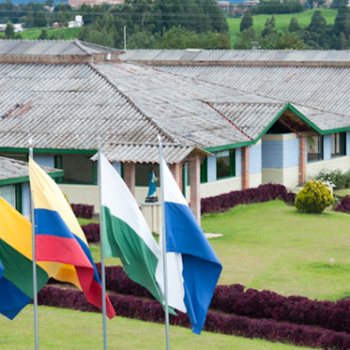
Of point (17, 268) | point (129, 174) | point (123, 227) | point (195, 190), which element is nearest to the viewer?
point (123, 227)

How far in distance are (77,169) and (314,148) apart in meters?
13.3

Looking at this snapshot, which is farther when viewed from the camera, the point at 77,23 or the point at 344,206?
the point at 77,23

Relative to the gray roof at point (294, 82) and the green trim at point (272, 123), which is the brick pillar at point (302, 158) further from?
the gray roof at point (294, 82)

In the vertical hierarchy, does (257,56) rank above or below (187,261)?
above

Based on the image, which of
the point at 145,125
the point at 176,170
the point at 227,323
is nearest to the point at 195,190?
the point at 176,170

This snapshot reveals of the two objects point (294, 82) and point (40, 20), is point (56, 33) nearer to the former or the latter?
point (40, 20)

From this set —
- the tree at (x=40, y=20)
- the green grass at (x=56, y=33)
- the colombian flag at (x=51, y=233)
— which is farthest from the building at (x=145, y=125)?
the tree at (x=40, y=20)

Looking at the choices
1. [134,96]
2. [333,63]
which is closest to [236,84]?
[333,63]

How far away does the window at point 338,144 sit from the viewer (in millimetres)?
38062

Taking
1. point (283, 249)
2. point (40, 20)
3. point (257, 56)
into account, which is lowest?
point (283, 249)

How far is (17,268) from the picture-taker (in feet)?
42.8

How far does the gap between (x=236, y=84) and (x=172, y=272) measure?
112 feet

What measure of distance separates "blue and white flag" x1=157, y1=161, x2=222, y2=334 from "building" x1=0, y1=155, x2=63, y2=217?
32.3 feet

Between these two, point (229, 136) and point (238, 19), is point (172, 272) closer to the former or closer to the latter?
point (229, 136)
